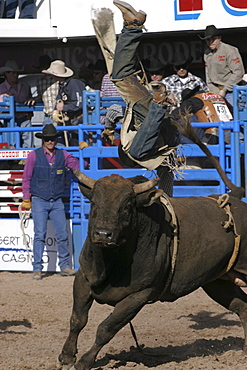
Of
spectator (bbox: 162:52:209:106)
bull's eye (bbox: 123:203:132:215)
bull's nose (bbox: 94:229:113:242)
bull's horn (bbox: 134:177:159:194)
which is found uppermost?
spectator (bbox: 162:52:209:106)

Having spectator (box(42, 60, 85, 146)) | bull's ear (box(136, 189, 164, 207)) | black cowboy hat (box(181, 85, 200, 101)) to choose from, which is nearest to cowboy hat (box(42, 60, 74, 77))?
spectator (box(42, 60, 85, 146))

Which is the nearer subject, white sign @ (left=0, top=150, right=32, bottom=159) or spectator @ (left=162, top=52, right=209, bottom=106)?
spectator @ (left=162, top=52, right=209, bottom=106)

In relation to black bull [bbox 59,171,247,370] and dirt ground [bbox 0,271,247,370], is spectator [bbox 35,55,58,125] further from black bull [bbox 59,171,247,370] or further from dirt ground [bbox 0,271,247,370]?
black bull [bbox 59,171,247,370]

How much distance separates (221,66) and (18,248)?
146 inches

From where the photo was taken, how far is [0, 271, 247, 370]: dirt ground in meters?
4.89

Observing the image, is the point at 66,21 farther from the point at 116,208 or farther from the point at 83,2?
the point at 116,208

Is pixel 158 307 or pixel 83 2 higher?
pixel 83 2

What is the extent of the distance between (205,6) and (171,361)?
6088 mm

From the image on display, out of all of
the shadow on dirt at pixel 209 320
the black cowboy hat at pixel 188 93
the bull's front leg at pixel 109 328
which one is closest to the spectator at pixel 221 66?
the black cowboy hat at pixel 188 93

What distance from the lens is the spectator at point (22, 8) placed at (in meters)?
10.5

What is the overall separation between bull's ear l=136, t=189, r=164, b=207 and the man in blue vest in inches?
180

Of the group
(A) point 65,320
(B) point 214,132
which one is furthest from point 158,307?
(B) point 214,132

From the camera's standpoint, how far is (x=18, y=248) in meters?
9.33

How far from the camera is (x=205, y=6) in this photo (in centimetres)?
960
